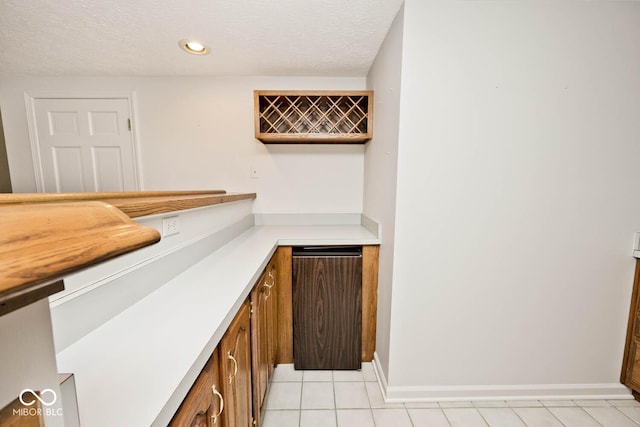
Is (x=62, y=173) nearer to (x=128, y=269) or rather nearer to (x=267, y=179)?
(x=267, y=179)

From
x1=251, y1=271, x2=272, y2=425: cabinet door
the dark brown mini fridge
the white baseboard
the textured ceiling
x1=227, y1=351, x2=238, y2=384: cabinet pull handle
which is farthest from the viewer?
the dark brown mini fridge

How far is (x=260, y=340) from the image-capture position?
1.31 metres

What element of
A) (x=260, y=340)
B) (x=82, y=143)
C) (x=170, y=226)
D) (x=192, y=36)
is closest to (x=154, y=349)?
(x=170, y=226)

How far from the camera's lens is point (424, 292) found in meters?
1.47

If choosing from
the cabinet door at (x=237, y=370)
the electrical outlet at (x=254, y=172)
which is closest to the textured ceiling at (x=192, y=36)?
the electrical outlet at (x=254, y=172)

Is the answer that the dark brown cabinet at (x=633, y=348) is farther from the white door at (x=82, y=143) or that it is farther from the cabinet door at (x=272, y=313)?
the white door at (x=82, y=143)

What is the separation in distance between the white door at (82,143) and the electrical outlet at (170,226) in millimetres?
1757

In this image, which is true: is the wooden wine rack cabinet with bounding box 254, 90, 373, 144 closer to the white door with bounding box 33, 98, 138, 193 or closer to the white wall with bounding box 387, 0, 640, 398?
the white wall with bounding box 387, 0, 640, 398

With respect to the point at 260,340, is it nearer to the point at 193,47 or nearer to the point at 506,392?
the point at 506,392

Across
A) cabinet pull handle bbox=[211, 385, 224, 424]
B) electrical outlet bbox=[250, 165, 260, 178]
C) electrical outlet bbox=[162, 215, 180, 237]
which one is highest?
electrical outlet bbox=[250, 165, 260, 178]

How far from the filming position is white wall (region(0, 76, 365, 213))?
7.61 ft

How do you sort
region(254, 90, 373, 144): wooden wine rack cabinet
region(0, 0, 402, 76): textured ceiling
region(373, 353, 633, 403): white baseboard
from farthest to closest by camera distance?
region(254, 90, 373, 144): wooden wine rack cabinet
region(373, 353, 633, 403): white baseboard
region(0, 0, 402, 76): textured ceiling

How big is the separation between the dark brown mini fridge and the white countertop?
2.24 ft

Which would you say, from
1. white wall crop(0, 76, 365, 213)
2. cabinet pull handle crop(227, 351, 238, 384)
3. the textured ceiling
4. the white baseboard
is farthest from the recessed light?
the white baseboard
